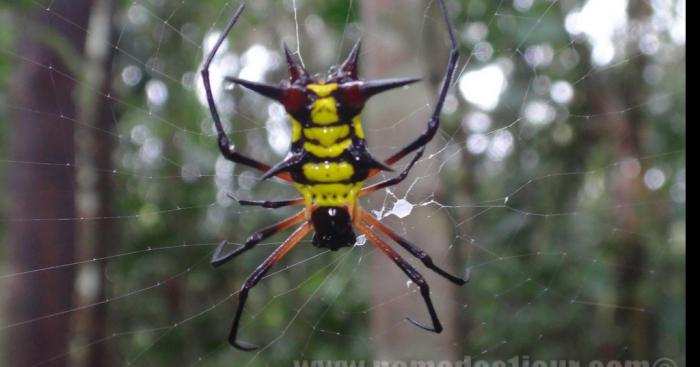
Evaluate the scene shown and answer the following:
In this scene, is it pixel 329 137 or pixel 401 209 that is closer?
pixel 329 137

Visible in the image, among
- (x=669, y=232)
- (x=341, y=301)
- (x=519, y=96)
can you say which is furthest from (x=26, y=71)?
(x=669, y=232)

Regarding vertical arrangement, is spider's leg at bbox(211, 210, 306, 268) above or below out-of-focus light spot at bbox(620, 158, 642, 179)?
below

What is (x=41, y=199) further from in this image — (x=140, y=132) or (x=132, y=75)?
(x=140, y=132)

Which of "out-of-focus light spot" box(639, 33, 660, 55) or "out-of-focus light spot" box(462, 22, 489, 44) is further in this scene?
"out-of-focus light spot" box(639, 33, 660, 55)

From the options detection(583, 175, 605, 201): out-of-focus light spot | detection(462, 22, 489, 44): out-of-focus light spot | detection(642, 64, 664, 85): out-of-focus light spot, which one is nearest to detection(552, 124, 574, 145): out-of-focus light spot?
detection(462, 22, 489, 44): out-of-focus light spot

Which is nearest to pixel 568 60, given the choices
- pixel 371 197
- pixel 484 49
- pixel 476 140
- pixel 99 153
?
pixel 484 49

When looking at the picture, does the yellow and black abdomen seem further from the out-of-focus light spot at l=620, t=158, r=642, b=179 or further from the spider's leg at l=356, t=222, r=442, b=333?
the out-of-focus light spot at l=620, t=158, r=642, b=179

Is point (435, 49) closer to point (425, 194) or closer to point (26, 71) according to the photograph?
point (425, 194)
